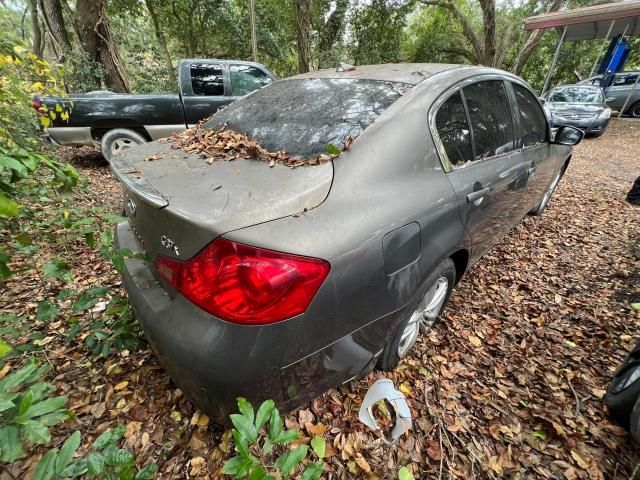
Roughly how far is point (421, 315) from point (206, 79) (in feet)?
17.4

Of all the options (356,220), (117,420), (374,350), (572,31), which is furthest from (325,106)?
(572,31)

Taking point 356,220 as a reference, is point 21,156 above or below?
above

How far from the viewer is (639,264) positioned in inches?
125

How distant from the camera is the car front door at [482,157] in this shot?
1821 millimetres

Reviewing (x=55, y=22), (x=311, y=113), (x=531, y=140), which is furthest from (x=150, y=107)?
(x=55, y=22)

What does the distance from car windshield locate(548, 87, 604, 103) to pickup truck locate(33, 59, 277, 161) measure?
9873mm

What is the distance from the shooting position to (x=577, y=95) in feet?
32.3

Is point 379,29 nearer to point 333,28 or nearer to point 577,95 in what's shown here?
point 333,28

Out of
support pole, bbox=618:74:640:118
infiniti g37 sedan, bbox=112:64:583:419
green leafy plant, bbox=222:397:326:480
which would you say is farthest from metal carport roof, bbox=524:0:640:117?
green leafy plant, bbox=222:397:326:480

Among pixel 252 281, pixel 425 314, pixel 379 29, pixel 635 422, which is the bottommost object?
pixel 635 422

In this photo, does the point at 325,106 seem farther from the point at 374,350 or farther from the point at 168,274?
the point at 374,350

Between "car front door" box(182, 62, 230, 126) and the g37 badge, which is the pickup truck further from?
the g37 badge

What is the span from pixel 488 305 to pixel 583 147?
9349mm

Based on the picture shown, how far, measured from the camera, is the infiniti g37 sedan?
110 centimetres
